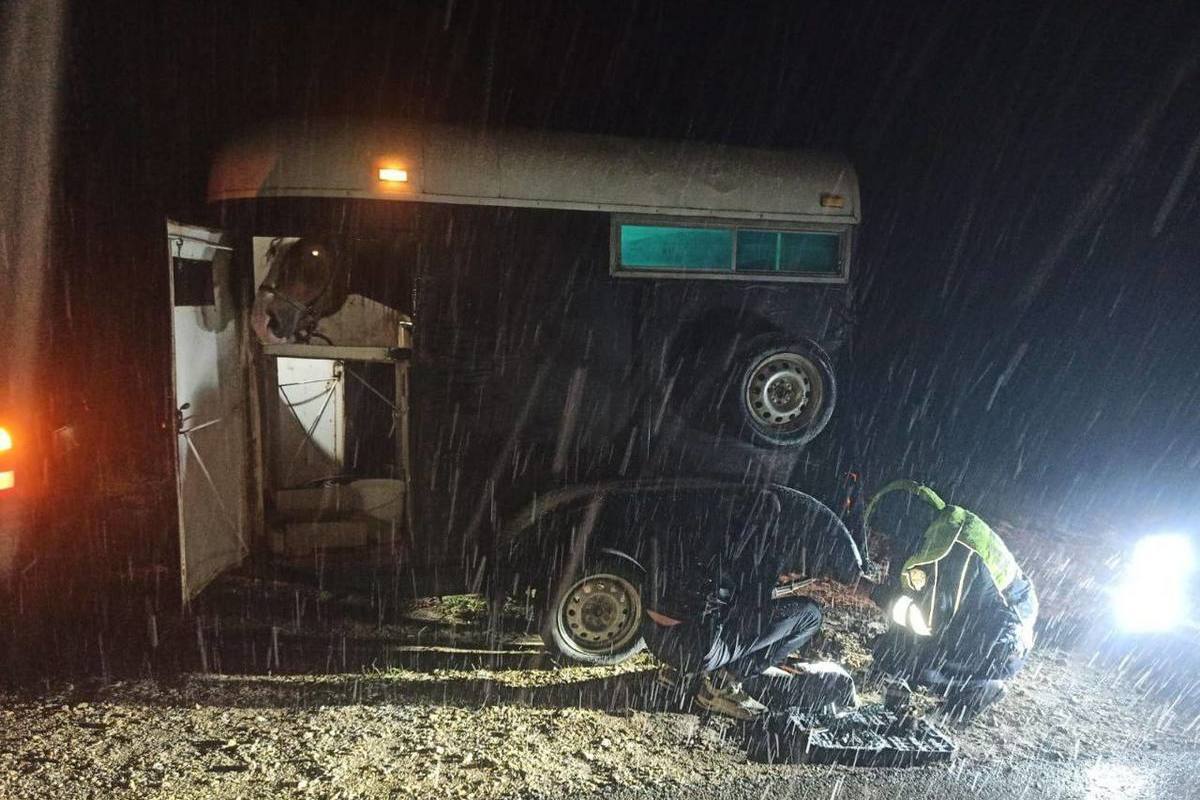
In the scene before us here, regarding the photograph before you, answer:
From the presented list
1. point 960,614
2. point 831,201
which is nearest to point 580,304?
point 831,201

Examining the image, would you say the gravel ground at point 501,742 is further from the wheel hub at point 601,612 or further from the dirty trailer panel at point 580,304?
the dirty trailer panel at point 580,304

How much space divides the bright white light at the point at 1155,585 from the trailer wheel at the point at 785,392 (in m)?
3.16

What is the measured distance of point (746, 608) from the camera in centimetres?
499

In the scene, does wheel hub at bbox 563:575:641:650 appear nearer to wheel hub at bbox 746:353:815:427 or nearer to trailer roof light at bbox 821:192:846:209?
wheel hub at bbox 746:353:815:427

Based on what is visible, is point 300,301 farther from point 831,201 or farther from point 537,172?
point 831,201

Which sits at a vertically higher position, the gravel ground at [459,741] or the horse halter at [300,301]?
the horse halter at [300,301]

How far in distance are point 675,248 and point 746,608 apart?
8.10 feet

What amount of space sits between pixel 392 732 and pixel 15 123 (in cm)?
813

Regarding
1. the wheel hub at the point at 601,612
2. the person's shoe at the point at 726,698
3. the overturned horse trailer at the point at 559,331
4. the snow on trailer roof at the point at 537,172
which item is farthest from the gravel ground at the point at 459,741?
the snow on trailer roof at the point at 537,172

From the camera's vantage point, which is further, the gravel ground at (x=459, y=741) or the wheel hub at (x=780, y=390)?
the wheel hub at (x=780, y=390)

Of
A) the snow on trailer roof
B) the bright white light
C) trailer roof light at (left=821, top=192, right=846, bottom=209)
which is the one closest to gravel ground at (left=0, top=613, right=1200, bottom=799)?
the bright white light

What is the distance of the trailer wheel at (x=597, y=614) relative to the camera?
211 inches

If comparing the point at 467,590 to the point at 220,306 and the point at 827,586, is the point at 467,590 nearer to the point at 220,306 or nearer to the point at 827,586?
the point at 220,306

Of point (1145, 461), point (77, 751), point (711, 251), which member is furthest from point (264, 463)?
point (1145, 461)
